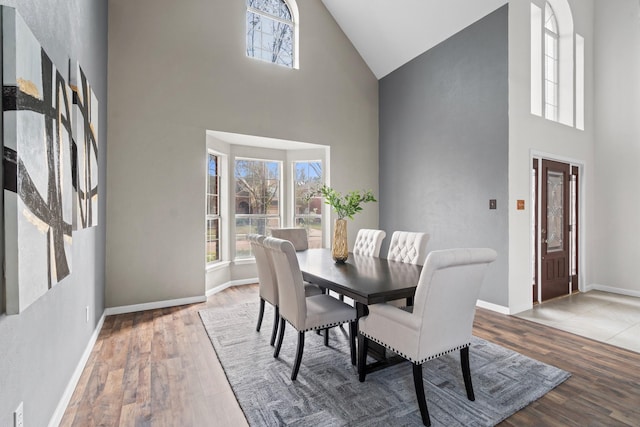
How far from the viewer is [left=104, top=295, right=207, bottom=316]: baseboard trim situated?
367cm

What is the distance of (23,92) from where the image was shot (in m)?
1.23

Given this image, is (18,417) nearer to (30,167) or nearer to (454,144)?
(30,167)

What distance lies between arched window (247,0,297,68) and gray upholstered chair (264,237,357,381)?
3.63 m

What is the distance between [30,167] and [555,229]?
18.2ft

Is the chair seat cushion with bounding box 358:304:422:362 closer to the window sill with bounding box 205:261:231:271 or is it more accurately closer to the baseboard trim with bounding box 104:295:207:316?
the baseboard trim with bounding box 104:295:207:316

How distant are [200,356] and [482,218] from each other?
3.49m

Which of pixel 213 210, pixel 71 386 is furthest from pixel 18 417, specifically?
pixel 213 210

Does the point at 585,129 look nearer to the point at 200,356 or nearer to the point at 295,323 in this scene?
the point at 295,323

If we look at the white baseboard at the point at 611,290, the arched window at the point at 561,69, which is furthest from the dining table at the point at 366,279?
the white baseboard at the point at 611,290

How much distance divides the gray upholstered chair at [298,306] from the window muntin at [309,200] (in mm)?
2990

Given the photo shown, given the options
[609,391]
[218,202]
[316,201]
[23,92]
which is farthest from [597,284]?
[23,92]

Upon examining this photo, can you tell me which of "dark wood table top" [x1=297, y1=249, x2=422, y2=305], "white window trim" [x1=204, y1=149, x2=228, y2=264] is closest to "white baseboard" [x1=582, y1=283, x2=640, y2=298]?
"dark wood table top" [x1=297, y1=249, x2=422, y2=305]

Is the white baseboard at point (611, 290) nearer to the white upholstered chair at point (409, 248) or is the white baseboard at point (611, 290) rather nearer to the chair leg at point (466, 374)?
the white upholstered chair at point (409, 248)

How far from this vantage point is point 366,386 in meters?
2.16
